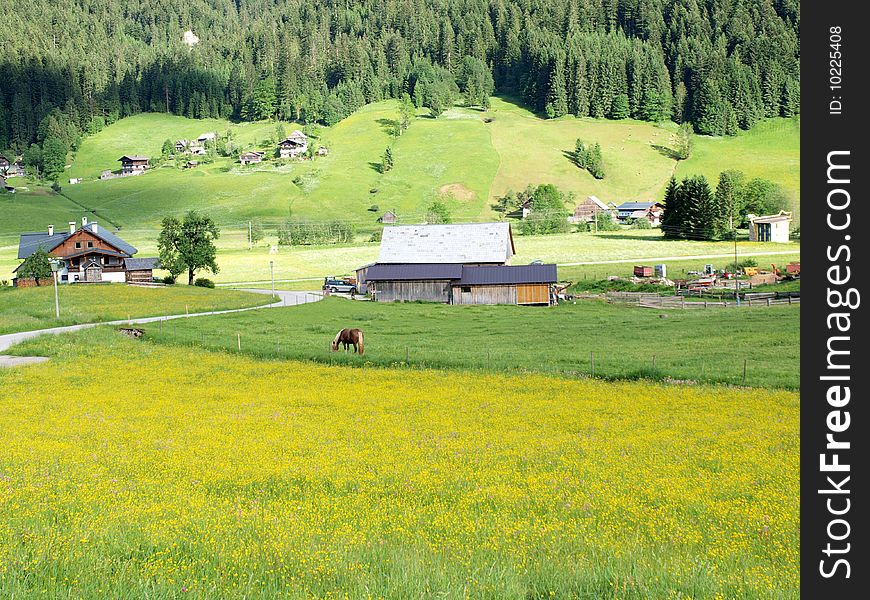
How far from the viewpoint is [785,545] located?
453 inches

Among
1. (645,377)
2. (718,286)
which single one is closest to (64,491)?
(645,377)

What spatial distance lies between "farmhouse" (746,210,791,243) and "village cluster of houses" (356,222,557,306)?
49586 millimetres

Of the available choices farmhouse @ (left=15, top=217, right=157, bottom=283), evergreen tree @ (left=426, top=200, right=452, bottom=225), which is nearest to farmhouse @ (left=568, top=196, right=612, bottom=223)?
evergreen tree @ (left=426, top=200, right=452, bottom=225)

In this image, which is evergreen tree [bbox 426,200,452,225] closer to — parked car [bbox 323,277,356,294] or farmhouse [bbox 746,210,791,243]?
farmhouse [bbox 746,210,791,243]

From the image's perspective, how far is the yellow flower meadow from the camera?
9.55 meters

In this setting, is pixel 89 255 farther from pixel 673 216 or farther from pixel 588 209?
pixel 588 209

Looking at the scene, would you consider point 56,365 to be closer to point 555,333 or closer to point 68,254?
point 555,333

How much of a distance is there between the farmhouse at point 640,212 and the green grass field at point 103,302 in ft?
350

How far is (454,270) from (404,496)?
242ft

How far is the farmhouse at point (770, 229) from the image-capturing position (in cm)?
12500

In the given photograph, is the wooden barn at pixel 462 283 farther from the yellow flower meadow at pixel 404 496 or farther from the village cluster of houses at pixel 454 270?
the yellow flower meadow at pixel 404 496

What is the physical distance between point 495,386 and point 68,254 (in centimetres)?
8813

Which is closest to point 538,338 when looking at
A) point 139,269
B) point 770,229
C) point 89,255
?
point 139,269

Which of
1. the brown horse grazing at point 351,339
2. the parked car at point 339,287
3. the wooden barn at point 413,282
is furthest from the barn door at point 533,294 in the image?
the brown horse grazing at point 351,339
